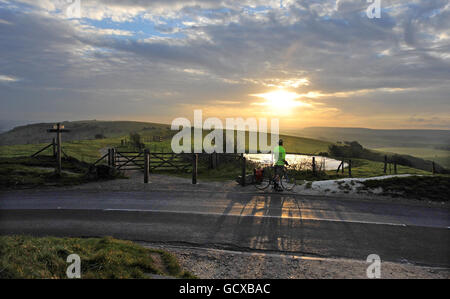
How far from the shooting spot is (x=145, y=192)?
15.3m

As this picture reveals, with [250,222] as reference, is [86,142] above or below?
above

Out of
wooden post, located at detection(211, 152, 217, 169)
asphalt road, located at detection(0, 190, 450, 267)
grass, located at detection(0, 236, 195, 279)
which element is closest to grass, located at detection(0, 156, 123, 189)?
asphalt road, located at detection(0, 190, 450, 267)

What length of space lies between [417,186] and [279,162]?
719 centimetres

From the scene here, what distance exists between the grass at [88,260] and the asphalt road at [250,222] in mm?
1551

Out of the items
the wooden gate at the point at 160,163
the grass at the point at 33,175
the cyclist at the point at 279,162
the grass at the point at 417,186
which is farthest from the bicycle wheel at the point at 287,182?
the grass at the point at 33,175

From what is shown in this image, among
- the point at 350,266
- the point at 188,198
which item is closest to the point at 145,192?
the point at 188,198

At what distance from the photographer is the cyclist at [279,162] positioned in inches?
572

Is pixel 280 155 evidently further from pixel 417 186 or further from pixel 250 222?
pixel 417 186

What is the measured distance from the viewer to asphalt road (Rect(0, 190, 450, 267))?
314 inches

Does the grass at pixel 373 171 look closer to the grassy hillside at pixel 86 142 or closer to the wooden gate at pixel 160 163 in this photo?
the wooden gate at pixel 160 163

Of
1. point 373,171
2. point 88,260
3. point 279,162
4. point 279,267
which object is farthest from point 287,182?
point 373,171

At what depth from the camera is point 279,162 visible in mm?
14625

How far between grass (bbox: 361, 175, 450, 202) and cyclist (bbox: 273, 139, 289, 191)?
4.52m

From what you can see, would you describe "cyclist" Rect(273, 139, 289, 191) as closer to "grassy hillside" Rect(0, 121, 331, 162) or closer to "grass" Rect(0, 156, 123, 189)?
"grass" Rect(0, 156, 123, 189)
